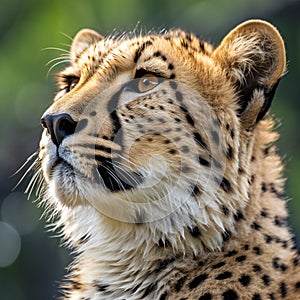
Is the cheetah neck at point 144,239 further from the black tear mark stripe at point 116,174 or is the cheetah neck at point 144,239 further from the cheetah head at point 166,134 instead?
the black tear mark stripe at point 116,174

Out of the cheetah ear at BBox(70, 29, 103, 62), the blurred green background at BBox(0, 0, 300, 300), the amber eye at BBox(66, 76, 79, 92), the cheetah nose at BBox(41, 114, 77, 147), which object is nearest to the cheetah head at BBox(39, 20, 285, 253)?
the cheetah nose at BBox(41, 114, 77, 147)

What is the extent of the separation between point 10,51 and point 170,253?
10793 mm

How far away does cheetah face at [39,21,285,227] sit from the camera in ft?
17.3

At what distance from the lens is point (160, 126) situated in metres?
5.39

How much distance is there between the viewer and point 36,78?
49.2ft

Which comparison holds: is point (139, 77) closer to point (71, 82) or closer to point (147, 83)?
point (147, 83)

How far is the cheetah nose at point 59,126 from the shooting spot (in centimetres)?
520

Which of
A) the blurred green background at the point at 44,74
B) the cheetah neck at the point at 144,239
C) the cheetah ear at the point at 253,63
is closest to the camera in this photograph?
the cheetah neck at the point at 144,239

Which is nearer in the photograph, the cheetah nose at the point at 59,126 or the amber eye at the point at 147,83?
the cheetah nose at the point at 59,126

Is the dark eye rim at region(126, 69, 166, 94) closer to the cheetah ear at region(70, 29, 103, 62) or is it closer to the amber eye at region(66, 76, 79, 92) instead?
the amber eye at region(66, 76, 79, 92)

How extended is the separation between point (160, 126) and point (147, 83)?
30 centimetres

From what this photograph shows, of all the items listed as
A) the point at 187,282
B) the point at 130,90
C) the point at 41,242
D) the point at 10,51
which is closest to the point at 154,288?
the point at 187,282

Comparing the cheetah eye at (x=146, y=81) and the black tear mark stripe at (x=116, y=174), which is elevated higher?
the cheetah eye at (x=146, y=81)

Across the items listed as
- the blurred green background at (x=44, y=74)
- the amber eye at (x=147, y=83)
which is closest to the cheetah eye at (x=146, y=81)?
the amber eye at (x=147, y=83)
